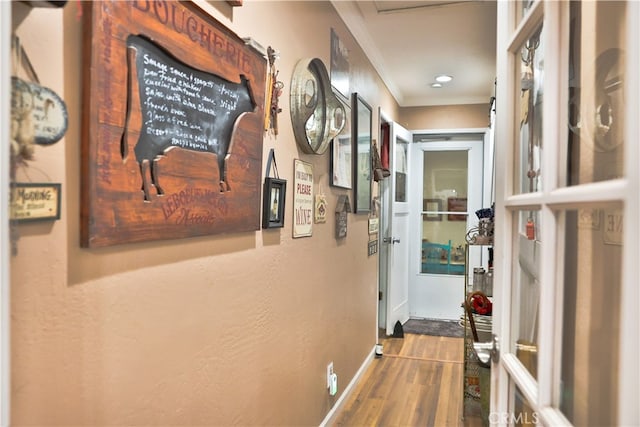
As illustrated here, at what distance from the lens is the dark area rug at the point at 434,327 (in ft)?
14.6

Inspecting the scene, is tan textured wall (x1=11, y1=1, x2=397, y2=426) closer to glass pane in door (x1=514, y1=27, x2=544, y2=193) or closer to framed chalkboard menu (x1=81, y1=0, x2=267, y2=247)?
framed chalkboard menu (x1=81, y1=0, x2=267, y2=247)

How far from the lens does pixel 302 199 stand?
197cm

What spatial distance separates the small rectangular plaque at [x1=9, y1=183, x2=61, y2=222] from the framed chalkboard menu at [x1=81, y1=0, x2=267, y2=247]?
0.19ft

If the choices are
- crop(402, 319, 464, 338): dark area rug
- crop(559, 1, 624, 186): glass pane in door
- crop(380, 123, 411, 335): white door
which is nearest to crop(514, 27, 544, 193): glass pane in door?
crop(559, 1, 624, 186): glass pane in door

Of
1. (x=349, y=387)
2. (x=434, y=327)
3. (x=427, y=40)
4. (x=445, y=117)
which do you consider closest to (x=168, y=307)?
(x=349, y=387)

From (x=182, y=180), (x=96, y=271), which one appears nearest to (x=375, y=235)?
(x=182, y=180)

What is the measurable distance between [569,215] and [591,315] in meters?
0.18

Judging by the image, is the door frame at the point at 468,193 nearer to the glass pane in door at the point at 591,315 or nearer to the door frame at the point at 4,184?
the glass pane in door at the point at 591,315

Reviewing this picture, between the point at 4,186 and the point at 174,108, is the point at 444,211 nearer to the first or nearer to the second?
the point at 174,108

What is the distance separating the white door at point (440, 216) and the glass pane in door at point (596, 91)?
164 inches

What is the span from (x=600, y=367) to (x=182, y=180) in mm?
969

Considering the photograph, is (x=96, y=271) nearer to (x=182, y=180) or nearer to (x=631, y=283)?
(x=182, y=180)

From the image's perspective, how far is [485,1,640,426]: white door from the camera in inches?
23.1

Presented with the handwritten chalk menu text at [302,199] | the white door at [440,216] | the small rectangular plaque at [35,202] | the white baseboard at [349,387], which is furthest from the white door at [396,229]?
the small rectangular plaque at [35,202]
